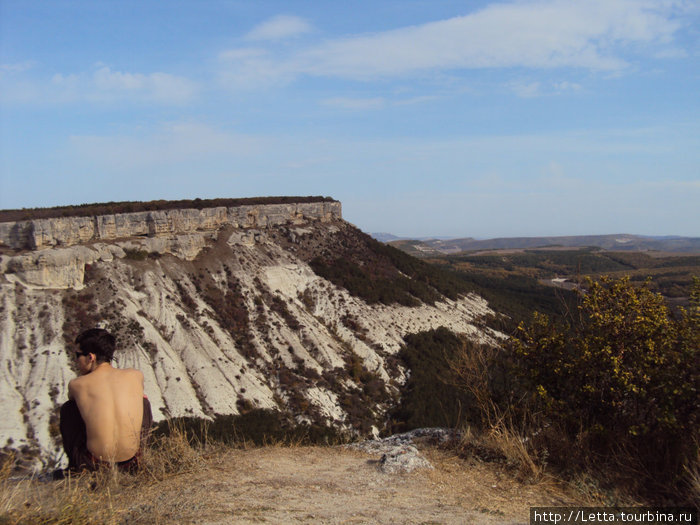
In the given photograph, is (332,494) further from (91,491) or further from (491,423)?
(491,423)

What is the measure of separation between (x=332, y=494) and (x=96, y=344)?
3.67m

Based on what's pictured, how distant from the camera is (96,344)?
557 centimetres

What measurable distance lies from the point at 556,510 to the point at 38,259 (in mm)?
33819

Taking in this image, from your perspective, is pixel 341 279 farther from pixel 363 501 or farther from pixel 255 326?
pixel 363 501

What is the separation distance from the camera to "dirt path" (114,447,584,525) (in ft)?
15.9

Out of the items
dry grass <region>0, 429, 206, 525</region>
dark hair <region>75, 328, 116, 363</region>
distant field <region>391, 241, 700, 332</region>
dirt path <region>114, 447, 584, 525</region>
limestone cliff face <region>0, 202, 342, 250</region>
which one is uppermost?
limestone cliff face <region>0, 202, 342, 250</region>

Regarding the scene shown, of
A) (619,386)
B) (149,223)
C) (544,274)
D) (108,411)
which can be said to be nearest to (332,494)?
(108,411)

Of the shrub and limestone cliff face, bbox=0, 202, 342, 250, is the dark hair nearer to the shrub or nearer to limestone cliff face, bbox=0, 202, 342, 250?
the shrub

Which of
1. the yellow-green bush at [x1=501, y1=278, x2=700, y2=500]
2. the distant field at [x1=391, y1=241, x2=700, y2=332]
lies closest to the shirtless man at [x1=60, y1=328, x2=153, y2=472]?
the yellow-green bush at [x1=501, y1=278, x2=700, y2=500]

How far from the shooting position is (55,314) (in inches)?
1101

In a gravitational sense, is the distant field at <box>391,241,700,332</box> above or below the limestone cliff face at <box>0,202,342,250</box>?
below

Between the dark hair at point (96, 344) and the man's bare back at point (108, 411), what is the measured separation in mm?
121

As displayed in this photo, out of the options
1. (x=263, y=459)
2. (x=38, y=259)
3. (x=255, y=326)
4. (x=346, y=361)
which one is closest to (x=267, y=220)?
(x=255, y=326)

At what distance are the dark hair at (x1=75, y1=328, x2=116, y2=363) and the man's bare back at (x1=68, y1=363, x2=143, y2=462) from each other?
12cm
